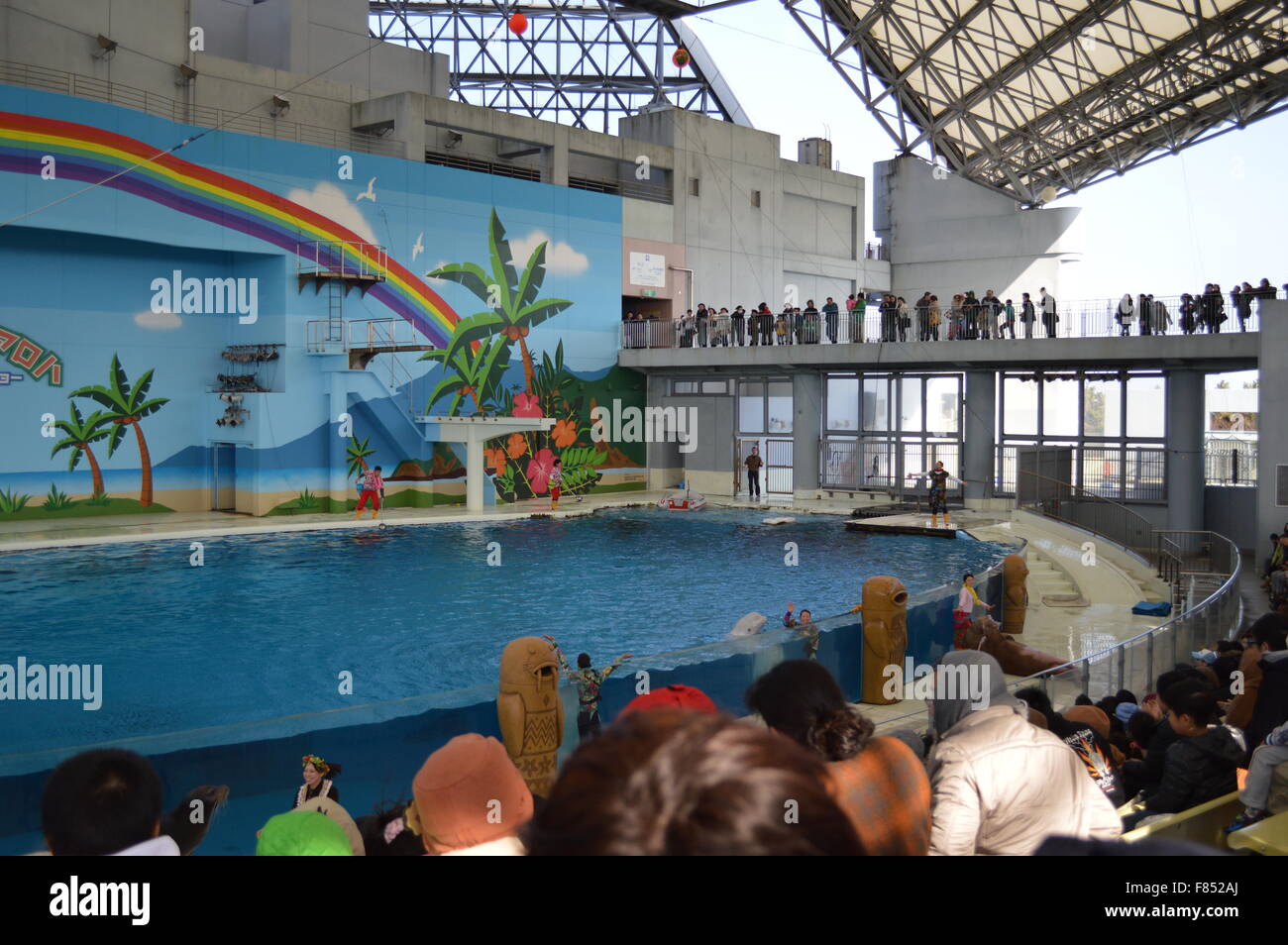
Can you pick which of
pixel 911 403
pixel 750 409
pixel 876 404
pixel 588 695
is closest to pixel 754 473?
pixel 750 409

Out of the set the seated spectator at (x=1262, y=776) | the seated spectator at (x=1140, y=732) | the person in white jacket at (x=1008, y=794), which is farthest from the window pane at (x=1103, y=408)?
the person in white jacket at (x=1008, y=794)

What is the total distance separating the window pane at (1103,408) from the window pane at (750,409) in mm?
10153

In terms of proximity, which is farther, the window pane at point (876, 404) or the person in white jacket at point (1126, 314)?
the window pane at point (876, 404)

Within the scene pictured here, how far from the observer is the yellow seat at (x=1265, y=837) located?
3652 millimetres

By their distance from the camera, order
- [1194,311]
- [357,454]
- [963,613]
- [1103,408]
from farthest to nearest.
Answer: [357,454]
[1103,408]
[1194,311]
[963,613]

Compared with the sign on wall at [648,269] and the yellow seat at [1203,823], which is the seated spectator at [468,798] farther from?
the sign on wall at [648,269]

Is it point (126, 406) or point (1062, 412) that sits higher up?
point (126, 406)

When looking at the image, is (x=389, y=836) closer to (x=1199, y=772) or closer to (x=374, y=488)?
(x=1199, y=772)

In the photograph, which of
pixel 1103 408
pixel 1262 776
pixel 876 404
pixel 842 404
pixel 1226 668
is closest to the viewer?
pixel 1262 776

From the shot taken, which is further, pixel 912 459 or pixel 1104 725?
pixel 912 459

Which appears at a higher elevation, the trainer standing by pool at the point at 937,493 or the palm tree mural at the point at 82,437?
the palm tree mural at the point at 82,437

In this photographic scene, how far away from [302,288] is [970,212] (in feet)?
95.5

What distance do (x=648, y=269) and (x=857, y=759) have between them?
3414cm

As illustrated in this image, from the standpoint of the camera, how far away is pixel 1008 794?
10.1 feet
